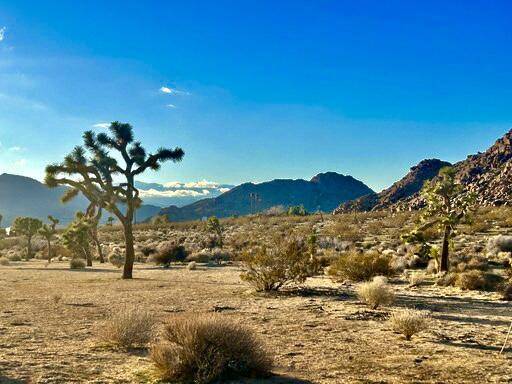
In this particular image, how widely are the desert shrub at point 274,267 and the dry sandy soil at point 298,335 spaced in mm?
661

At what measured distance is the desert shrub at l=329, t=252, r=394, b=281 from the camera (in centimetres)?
2145

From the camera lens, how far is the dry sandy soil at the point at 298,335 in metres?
7.25

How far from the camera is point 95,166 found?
24.3m

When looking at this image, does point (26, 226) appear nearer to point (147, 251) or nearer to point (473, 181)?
point (147, 251)

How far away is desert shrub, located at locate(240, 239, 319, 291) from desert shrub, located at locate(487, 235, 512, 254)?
663 inches

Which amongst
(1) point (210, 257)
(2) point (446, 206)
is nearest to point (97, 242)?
(1) point (210, 257)

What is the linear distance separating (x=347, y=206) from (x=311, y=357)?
331 feet

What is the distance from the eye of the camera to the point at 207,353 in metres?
6.88

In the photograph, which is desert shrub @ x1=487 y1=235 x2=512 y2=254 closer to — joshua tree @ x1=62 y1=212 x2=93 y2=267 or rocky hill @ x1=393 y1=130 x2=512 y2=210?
joshua tree @ x1=62 y1=212 x2=93 y2=267

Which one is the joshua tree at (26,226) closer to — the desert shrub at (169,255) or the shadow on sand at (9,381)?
the desert shrub at (169,255)

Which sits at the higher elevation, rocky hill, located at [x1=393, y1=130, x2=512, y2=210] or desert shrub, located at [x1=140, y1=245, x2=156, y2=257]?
rocky hill, located at [x1=393, y1=130, x2=512, y2=210]

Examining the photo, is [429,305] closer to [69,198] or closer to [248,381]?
[248,381]

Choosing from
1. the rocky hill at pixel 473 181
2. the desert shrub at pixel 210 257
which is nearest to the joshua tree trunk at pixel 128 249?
the desert shrub at pixel 210 257

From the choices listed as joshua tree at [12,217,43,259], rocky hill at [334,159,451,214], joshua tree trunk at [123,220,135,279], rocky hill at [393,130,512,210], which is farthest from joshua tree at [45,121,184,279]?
rocky hill at [334,159,451,214]
